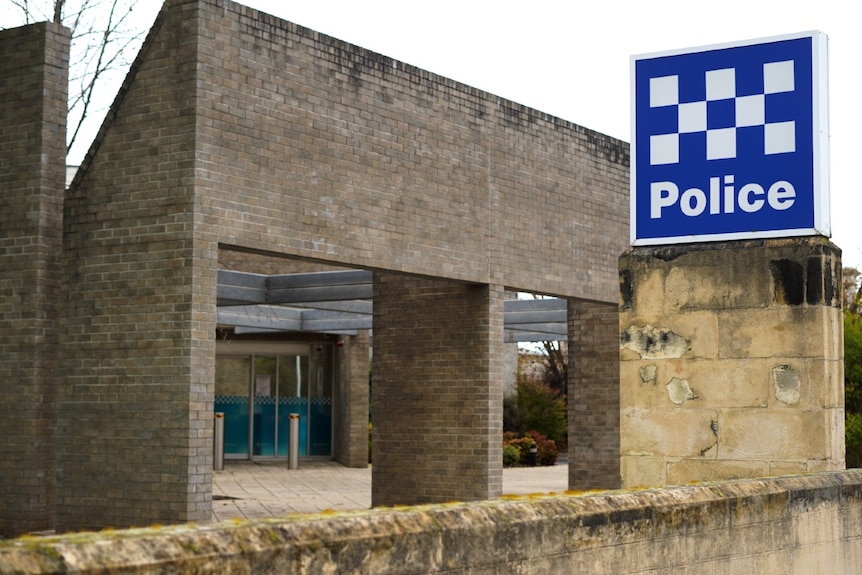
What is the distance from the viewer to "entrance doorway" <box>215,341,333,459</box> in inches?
1128

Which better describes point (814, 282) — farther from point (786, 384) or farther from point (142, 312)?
point (142, 312)

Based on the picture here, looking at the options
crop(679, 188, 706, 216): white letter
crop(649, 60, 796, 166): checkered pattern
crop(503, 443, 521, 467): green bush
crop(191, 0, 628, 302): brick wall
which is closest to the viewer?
crop(649, 60, 796, 166): checkered pattern

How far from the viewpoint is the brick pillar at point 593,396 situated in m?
20.7

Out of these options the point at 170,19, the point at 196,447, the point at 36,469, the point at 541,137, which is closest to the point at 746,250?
the point at 196,447

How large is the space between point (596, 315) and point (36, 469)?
10.6 m

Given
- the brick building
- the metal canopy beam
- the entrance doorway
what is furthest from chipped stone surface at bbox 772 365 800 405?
the entrance doorway

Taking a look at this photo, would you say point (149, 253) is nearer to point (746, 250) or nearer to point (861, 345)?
point (746, 250)

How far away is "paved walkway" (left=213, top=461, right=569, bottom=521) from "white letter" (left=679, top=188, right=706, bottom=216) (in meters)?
8.47

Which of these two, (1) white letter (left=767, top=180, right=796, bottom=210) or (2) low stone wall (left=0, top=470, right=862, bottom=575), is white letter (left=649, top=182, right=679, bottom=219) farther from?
A: (2) low stone wall (left=0, top=470, right=862, bottom=575)

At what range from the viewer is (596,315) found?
2095cm

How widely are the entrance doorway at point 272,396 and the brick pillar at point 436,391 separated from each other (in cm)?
1214

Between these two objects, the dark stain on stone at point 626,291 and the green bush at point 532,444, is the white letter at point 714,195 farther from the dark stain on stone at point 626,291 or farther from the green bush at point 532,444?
the green bush at point 532,444

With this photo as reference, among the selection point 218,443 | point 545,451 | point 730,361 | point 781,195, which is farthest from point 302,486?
point 781,195

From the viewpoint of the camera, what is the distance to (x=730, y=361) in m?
7.75
